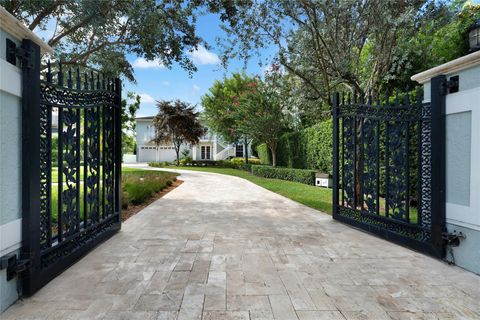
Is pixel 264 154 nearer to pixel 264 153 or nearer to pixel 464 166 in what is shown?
pixel 264 153

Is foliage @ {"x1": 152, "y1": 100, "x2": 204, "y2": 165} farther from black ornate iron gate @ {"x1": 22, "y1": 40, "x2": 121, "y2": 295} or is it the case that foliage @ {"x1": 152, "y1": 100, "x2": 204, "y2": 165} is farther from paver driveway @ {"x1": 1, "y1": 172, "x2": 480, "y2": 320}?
paver driveway @ {"x1": 1, "y1": 172, "x2": 480, "y2": 320}

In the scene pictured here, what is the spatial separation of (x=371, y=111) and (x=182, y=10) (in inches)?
212

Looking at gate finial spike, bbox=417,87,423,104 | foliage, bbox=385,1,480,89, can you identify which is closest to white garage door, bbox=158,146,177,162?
foliage, bbox=385,1,480,89

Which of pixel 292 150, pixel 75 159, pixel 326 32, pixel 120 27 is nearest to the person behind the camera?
pixel 75 159

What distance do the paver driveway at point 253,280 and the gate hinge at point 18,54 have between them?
222 centimetres

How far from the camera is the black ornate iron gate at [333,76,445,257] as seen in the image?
3.32 m

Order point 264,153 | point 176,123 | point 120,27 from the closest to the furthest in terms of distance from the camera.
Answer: point 120,27, point 176,123, point 264,153

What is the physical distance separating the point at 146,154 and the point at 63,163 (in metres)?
35.2

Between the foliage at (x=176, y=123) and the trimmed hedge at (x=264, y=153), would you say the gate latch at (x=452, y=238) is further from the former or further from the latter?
the foliage at (x=176, y=123)

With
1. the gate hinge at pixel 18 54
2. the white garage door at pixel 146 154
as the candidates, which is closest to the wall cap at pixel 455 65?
the gate hinge at pixel 18 54

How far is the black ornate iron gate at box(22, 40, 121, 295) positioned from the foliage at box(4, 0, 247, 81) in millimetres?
2509

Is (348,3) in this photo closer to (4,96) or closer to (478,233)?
Result: (478,233)

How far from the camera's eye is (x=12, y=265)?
2.32m

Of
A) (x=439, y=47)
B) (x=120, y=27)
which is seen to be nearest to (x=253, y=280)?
(x=120, y=27)
